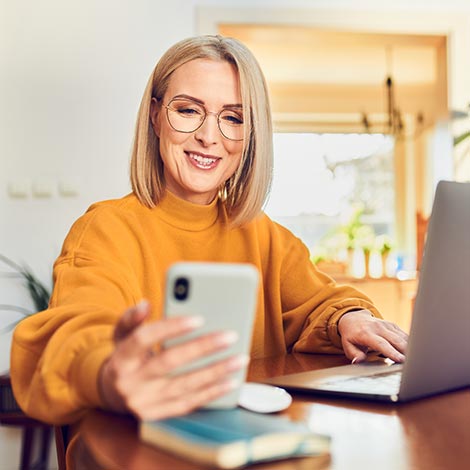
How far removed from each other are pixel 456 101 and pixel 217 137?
2.78 metres

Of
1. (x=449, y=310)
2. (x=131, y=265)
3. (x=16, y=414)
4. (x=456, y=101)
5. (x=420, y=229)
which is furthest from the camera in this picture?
(x=420, y=229)

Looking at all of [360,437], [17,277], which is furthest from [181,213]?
[17,277]

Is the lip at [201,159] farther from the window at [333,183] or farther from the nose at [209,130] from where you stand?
the window at [333,183]

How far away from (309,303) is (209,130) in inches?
16.2

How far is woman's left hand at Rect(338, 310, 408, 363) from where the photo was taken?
1.24m

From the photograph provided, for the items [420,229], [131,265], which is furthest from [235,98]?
[420,229]

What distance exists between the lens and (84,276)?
1.05m

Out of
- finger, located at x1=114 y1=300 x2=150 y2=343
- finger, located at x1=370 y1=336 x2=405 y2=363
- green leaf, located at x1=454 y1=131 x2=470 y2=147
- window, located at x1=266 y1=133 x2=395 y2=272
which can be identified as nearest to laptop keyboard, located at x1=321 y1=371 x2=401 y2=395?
finger, located at x1=370 y1=336 x2=405 y2=363

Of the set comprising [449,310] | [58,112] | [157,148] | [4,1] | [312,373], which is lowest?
[312,373]

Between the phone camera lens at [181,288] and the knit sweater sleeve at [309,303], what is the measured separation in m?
0.75

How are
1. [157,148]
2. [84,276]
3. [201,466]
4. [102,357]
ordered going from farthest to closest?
[157,148] < [84,276] < [102,357] < [201,466]

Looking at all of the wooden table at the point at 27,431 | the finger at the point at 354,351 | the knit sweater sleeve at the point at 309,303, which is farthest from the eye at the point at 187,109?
the wooden table at the point at 27,431

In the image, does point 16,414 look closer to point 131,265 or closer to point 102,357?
point 131,265

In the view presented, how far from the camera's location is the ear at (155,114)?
1.42m
